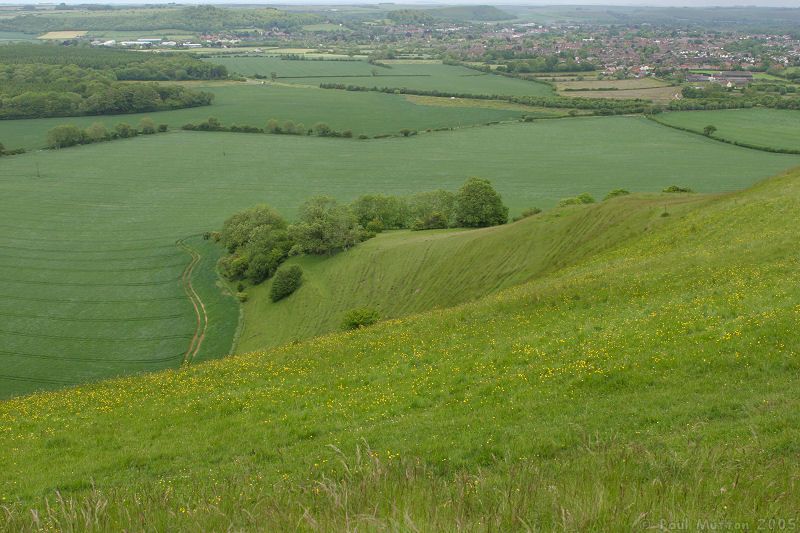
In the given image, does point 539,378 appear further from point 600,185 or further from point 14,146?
point 14,146

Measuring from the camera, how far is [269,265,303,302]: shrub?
5962 cm

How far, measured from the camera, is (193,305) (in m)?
61.9

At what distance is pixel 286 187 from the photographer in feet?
354

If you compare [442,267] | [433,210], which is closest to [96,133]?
[433,210]

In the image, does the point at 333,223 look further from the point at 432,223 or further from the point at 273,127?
the point at 273,127

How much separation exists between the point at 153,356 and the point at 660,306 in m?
42.4

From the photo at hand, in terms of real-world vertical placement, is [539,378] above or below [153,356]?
above

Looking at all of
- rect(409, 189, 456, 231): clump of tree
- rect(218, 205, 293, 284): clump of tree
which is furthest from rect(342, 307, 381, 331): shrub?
rect(409, 189, 456, 231): clump of tree

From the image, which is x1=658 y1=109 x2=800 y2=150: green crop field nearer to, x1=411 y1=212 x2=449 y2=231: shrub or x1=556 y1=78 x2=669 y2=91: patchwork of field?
x1=556 y1=78 x2=669 y2=91: patchwork of field

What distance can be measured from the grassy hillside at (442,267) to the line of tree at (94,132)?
314 feet

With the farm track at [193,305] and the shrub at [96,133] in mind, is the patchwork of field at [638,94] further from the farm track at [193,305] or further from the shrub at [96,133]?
the farm track at [193,305]

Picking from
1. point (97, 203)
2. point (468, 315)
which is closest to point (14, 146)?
point (97, 203)

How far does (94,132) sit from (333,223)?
322 feet

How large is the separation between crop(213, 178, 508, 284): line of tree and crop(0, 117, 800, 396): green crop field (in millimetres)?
5119
